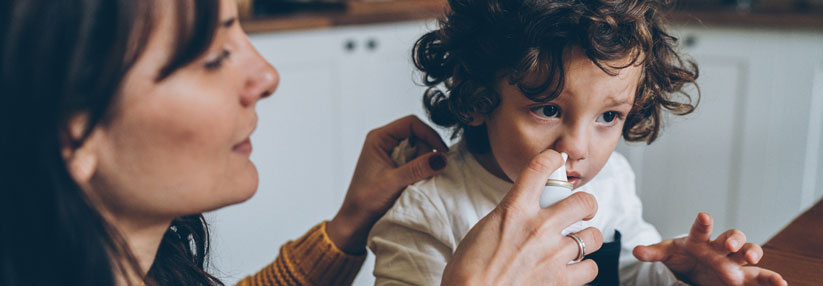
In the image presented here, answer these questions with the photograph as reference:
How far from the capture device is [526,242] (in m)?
0.75

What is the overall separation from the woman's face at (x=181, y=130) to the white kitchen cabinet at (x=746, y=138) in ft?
6.45

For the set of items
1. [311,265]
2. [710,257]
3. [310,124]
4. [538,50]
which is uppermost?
[538,50]

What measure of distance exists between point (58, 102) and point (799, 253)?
80 cm

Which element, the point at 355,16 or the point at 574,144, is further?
the point at 355,16

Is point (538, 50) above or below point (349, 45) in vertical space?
above

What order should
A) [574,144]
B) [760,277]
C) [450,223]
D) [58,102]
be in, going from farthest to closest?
[450,223] → [574,144] → [760,277] → [58,102]

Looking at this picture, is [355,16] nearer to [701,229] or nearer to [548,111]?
[548,111]

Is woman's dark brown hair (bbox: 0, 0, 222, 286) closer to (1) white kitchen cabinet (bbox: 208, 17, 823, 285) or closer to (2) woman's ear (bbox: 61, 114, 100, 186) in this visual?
(2) woman's ear (bbox: 61, 114, 100, 186)

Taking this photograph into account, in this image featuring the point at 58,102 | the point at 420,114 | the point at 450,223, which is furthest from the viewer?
the point at 420,114

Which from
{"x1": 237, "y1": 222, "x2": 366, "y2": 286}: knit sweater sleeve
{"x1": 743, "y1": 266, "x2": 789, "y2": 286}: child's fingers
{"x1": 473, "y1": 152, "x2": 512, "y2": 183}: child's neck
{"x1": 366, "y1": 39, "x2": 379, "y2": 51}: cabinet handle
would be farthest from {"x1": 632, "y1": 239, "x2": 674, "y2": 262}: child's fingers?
{"x1": 366, "y1": 39, "x2": 379, "y2": 51}: cabinet handle

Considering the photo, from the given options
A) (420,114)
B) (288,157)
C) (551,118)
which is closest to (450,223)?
(551,118)

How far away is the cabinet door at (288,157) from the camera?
224 cm

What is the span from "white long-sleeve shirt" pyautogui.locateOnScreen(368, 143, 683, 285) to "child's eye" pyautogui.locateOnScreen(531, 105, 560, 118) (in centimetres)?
15

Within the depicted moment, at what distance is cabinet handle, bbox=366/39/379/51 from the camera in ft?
8.09
